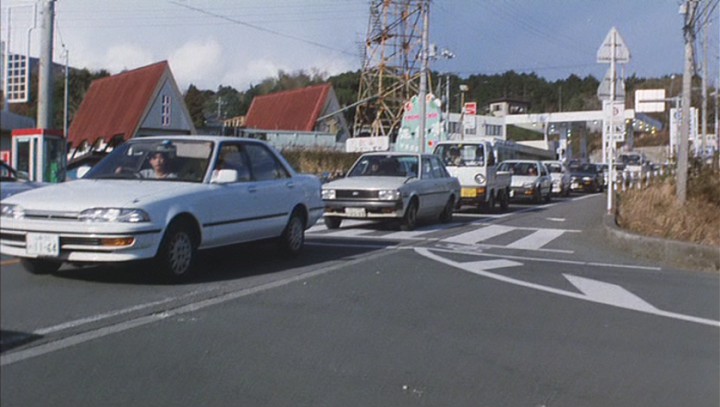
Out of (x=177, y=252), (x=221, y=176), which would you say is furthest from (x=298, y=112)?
(x=177, y=252)

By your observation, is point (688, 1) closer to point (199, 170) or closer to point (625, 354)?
point (625, 354)

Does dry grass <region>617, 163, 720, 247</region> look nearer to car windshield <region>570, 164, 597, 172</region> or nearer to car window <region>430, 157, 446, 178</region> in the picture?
car window <region>430, 157, 446, 178</region>

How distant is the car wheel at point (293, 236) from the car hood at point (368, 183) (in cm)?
414

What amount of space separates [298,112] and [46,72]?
1.18m

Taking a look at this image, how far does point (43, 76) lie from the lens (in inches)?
64.1

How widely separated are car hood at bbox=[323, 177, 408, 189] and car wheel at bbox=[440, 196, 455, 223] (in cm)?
230

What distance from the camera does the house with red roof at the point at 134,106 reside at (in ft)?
6.25

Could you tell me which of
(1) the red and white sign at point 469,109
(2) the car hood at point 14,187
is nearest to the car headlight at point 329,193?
(2) the car hood at point 14,187

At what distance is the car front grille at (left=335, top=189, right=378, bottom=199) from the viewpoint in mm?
13312

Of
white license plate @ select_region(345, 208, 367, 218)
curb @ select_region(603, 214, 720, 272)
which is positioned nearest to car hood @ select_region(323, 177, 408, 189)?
white license plate @ select_region(345, 208, 367, 218)

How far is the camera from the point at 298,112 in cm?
271

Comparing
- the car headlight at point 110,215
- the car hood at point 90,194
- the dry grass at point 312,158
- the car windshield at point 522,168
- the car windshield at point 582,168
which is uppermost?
the car windshield at point 582,168

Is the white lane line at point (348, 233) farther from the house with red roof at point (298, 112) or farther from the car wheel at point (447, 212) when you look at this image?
the house with red roof at point (298, 112)

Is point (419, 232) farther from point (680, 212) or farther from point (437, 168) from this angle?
point (680, 212)
